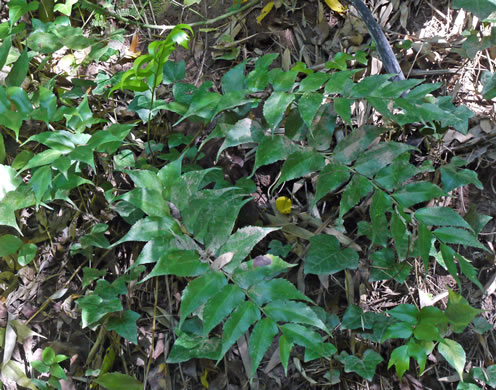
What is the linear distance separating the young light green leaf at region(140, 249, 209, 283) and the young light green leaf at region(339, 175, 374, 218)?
0.40m

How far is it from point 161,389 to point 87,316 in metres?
0.34

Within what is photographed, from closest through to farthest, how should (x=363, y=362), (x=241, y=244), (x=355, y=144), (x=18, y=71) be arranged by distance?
(x=241, y=244) → (x=355, y=144) → (x=363, y=362) → (x=18, y=71)

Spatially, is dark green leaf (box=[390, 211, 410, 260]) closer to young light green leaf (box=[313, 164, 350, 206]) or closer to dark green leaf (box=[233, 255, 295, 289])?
young light green leaf (box=[313, 164, 350, 206])

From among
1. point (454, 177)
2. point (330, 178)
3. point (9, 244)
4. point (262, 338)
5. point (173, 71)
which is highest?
point (173, 71)

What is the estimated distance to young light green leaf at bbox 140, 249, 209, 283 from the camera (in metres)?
1.19

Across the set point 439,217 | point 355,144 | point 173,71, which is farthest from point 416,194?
point 173,71

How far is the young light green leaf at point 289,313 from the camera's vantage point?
3.83ft

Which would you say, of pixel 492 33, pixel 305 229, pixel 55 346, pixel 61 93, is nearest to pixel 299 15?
pixel 492 33

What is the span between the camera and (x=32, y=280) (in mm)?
1791

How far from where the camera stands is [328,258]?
59.9 inches

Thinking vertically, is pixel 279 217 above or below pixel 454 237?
below

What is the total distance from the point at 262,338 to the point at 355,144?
578 millimetres

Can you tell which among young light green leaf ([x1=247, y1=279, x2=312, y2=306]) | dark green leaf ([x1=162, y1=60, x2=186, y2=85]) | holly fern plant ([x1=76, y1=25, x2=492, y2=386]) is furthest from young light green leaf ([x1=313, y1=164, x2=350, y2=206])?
dark green leaf ([x1=162, y1=60, x2=186, y2=85])

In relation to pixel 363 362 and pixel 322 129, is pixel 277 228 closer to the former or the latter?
pixel 322 129
